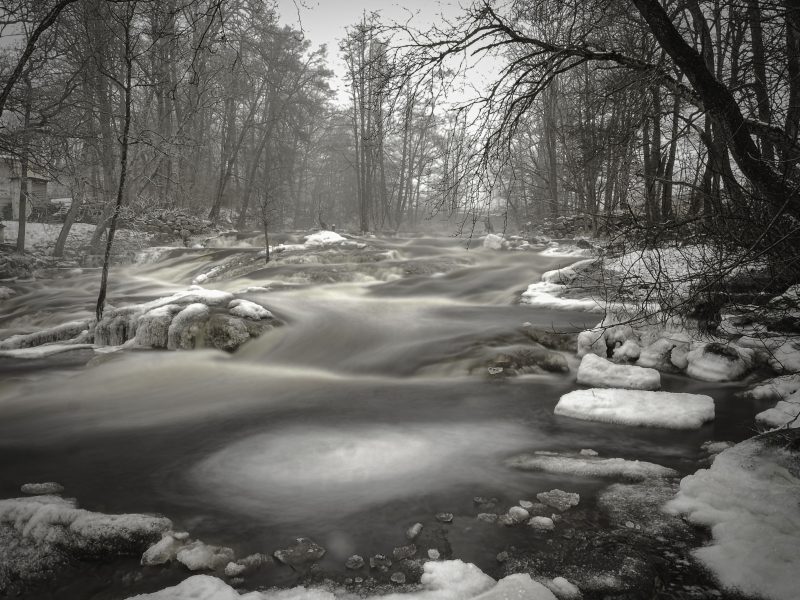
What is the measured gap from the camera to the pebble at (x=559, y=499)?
116 inches

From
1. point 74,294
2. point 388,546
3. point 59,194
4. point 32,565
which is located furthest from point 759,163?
point 59,194

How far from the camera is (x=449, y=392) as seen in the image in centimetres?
541

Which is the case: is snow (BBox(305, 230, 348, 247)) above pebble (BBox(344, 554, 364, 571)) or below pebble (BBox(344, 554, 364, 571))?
above

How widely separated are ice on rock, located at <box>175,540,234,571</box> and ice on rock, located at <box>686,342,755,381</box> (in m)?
5.20

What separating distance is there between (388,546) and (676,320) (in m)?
5.19

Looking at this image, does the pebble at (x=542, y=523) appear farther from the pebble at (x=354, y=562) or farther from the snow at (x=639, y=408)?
the snow at (x=639, y=408)

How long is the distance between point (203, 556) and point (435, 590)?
1.22 metres

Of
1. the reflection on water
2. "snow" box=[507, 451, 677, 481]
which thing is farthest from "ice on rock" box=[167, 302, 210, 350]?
"snow" box=[507, 451, 677, 481]

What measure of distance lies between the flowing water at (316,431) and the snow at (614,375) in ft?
1.01

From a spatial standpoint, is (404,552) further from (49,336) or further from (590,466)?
(49,336)

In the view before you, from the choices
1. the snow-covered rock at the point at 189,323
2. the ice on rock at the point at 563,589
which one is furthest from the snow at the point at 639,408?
the snow-covered rock at the point at 189,323

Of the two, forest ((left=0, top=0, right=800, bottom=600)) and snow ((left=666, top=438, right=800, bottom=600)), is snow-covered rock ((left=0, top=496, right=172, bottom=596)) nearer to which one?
forest ((left=0, top=0, right=800, bottom=600))

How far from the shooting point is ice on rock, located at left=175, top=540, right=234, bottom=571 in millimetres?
2434

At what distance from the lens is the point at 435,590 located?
7.31 feet
